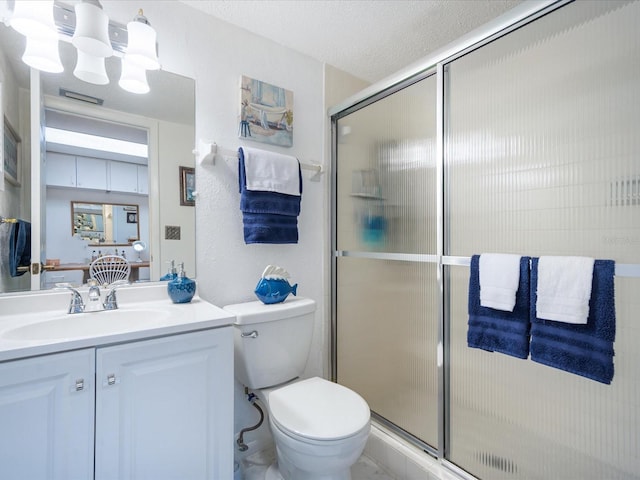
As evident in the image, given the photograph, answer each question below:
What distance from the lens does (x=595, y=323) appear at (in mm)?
971

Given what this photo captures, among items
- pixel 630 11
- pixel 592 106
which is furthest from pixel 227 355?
pixel 630 11

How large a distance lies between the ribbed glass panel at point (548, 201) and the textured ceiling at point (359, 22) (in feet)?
1.40

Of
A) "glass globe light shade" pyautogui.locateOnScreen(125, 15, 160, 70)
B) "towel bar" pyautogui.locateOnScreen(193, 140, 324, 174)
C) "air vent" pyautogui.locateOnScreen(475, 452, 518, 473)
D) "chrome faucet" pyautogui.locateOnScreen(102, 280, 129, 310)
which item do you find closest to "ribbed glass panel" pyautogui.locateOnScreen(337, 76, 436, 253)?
"towel bar" pyautogui.locateOnScreen(193, 140, 324, 174)

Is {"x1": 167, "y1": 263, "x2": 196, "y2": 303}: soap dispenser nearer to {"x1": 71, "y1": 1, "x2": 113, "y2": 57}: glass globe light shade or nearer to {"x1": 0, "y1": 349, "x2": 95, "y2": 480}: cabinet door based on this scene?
{"x1": 0, "y1": 349, "x2": 95, "y2": 480}: cabinet door

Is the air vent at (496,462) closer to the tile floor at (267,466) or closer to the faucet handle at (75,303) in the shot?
the tile floor at (267,466)

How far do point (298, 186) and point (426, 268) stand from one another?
0.78 m

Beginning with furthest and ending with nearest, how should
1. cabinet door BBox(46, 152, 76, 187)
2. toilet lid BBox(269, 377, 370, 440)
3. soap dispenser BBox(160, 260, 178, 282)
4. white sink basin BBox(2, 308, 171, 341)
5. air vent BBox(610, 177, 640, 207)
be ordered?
soap dispenser BBox(160, 260, 178, 282) → cabinet door BBox(46, 152, 76, 187) → toilet lid BBox(269, 377, 370, 440) → white sink basin BBox(2, 308, 171, 341) → air vent BBox(610, 177, 640, 207)

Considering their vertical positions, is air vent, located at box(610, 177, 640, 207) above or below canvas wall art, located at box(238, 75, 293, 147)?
below

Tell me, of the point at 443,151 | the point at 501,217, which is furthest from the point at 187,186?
the point at 501,217

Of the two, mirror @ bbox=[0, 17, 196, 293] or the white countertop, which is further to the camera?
mirror @ bbox=[0, 17, 196, 293]

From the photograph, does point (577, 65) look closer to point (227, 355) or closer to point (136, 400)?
point (227, 355)

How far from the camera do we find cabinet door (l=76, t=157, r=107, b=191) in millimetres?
1316

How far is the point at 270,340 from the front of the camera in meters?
1.47

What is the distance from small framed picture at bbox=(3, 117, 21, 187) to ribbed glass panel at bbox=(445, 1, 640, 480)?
5.51 feet
